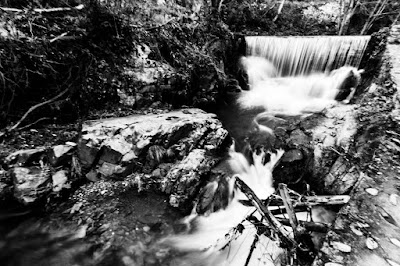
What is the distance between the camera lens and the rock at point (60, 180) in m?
4.44

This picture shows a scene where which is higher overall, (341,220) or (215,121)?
(341,220)

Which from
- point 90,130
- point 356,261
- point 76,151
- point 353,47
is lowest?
point 76,151

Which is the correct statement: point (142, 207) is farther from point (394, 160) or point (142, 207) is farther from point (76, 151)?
point (394, 160)

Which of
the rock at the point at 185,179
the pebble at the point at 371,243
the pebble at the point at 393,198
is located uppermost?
the pebble at the point at 393,198

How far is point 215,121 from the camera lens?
614 cm

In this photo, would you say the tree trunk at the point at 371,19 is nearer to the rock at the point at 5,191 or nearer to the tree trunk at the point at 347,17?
the tree trunk at the point at 347,17

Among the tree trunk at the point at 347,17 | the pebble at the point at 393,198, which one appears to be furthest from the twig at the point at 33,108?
the tree trunk at the point at 347,17

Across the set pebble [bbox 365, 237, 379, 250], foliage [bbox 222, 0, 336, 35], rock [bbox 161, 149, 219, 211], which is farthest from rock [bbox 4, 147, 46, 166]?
foliage [bbox 222, 0, 336, 35]

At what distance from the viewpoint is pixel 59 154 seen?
4645mm

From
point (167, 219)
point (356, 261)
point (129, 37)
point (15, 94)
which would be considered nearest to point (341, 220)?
point (356, 261)

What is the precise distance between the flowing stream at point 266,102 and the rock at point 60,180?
225 cm

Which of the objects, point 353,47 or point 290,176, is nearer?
point 290,176

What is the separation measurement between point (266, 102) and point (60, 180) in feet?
22.5

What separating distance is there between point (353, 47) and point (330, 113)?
417cm
